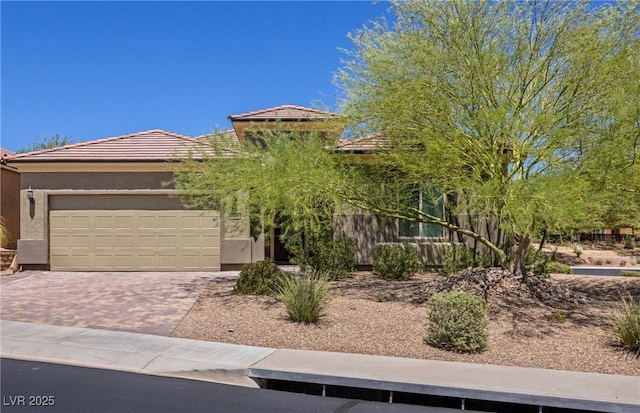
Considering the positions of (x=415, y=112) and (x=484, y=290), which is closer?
(x=415, y=112)

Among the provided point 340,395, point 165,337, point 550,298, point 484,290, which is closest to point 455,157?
point 484,290

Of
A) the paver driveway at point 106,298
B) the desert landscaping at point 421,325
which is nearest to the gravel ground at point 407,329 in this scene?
the desert landscaping at point 421,325

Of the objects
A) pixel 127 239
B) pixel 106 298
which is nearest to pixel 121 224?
pixel 127 239

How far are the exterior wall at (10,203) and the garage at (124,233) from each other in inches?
152

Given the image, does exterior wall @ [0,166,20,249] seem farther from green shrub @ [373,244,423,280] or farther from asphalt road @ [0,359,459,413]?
asphalt road @ [0,359,459,413]

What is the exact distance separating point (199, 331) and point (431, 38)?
7.03 meters

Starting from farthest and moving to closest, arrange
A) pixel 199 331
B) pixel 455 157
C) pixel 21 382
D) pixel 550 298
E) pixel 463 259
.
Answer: pixel 463 259, pixel 550 298, pixel 455 157, pixel 199 331, pixel 21 382

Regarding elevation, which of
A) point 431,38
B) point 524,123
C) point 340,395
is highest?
point 431,38

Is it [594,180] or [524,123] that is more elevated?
[524,123]

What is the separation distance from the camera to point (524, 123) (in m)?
10.6

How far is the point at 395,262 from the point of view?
53.5 feet

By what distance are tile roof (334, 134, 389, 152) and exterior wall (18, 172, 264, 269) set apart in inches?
235

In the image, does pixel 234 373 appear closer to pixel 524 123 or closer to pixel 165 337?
pixel 165 337

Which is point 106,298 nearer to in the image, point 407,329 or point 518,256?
point 407,329
